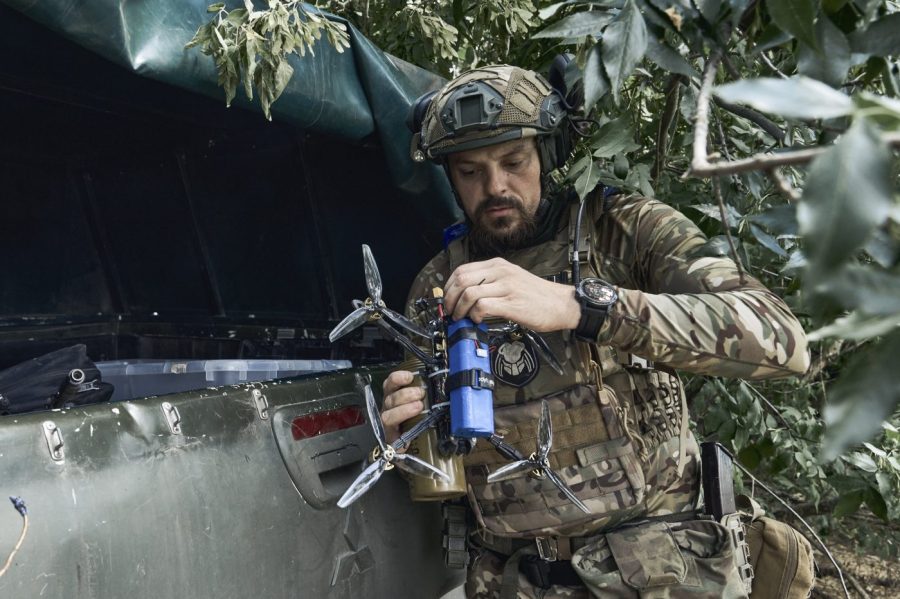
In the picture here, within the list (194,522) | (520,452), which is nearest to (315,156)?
(520,452)

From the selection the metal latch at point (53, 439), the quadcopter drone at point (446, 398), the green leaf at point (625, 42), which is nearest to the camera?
the green leaf at point (625, 42)

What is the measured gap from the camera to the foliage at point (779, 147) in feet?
2.12

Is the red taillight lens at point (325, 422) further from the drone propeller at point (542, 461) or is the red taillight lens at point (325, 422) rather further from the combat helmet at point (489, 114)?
the combat helmet at point (489, 114)

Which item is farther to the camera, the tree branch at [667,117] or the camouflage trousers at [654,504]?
the camouflage trousers at [654,504]

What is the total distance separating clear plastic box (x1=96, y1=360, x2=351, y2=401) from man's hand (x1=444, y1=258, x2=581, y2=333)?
3.02ft

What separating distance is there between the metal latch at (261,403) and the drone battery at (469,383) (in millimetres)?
378

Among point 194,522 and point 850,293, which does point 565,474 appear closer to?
point 194,522

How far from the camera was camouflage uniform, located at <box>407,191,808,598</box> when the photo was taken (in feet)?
6.12

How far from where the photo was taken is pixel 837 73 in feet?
3.43

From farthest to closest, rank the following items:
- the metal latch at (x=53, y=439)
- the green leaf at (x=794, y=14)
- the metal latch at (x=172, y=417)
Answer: the metal latch at (x=172, y=417) < the metal latch at (x=53, y=439) < the green leaf at (x=794, y=14)

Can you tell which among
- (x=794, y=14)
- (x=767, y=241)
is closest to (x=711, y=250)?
(x=767, y=241)

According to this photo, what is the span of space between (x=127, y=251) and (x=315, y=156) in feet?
3.00

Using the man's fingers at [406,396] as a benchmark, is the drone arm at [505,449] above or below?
below

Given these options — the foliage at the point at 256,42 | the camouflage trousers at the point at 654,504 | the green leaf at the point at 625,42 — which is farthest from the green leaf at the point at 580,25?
the camouflage trousers at the point at 654,504
